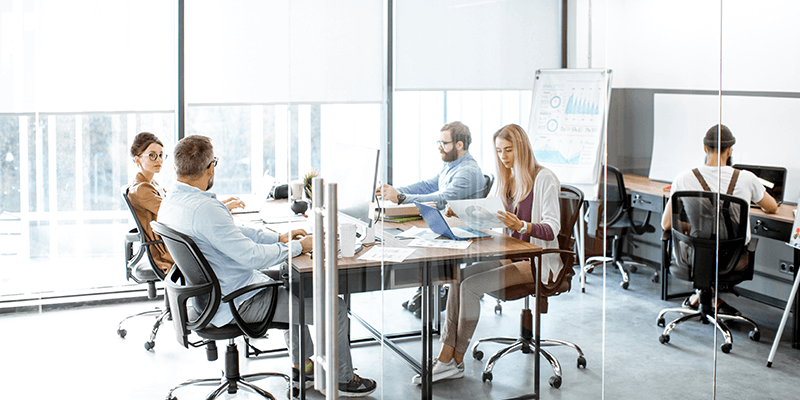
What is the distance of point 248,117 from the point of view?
18.6 feet

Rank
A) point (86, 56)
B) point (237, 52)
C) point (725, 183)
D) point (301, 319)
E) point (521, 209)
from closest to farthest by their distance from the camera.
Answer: point (521, 209), point (725, 183), point (301, 319), point (86, 56), point (237, 52)

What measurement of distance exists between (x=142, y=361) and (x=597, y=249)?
2.95 m

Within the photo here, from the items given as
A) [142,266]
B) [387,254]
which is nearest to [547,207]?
[387,254]

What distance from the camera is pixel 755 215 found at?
2670 millimetres

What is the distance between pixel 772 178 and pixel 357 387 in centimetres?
173

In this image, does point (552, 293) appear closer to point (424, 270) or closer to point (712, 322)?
point (424, 270)

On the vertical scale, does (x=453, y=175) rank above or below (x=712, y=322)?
above

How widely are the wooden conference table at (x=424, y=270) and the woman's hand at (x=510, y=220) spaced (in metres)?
0.04

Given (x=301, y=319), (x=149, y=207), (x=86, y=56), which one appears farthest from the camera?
(x=86, y=56)

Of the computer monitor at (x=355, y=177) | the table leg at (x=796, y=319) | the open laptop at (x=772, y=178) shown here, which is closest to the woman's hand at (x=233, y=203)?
the computer monitor at (x=355, y=177)

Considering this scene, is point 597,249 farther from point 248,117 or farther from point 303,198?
point 248,117

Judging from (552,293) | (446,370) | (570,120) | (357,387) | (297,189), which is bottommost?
(357,387)

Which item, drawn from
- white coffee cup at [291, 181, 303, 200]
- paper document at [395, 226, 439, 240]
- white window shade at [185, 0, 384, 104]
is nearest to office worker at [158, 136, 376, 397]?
white coffee cup at [291, 181, 303, 200]

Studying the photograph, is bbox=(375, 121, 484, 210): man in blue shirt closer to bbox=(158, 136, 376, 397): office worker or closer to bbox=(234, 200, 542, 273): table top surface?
bbox=(234, 200, 542, 273): table top surface
